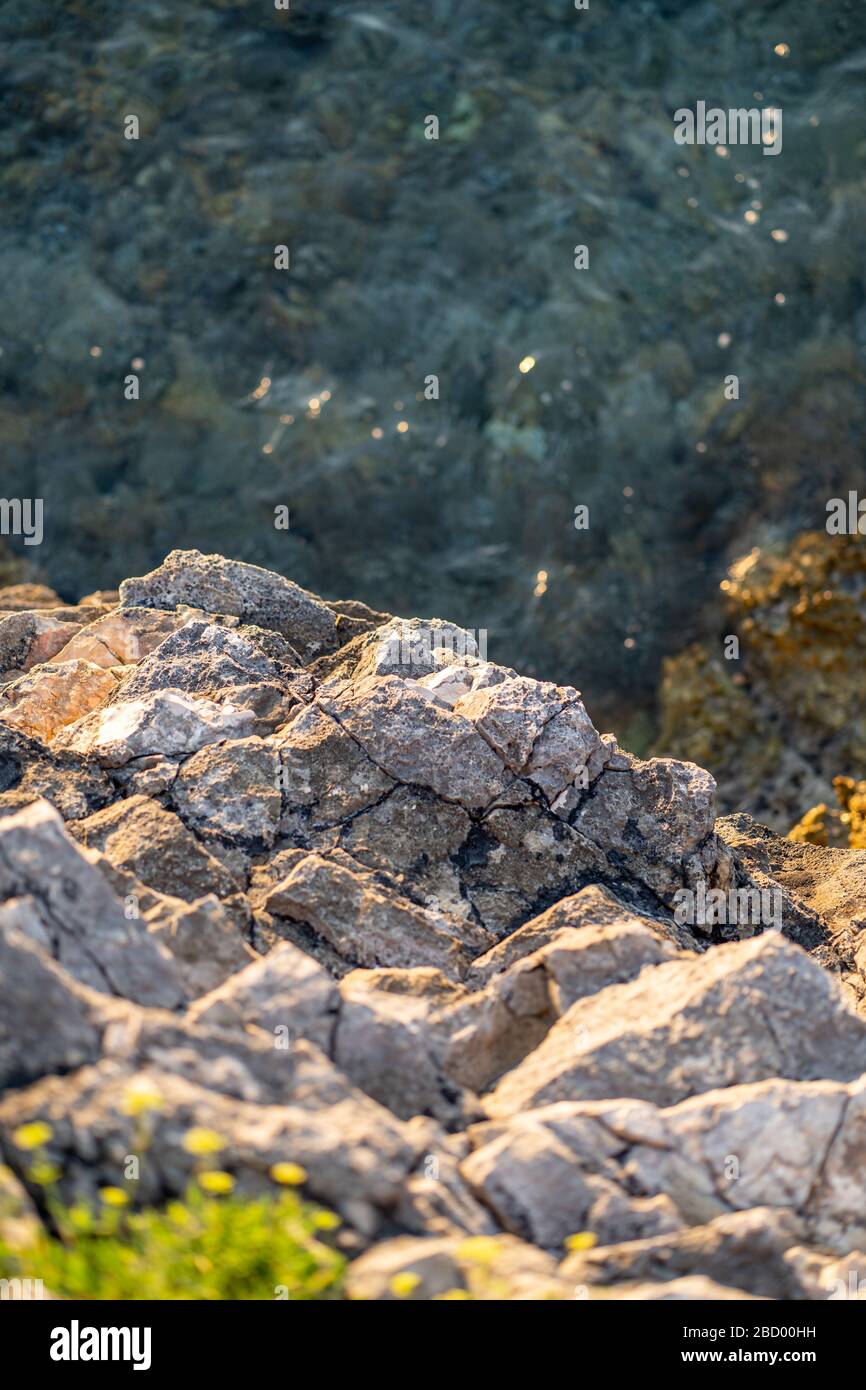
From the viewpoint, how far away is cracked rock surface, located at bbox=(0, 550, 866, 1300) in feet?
17.1

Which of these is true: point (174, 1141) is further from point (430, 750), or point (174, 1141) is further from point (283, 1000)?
point (430, 750)

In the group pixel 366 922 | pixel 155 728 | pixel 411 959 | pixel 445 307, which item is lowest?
pixel 411 959

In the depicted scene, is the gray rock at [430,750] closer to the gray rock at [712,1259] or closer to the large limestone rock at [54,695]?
the large limestone rock at [54,695]

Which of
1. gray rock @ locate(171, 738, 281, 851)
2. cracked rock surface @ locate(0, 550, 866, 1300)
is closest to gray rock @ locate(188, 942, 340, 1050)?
cracked rock surface @ locate(0, 550, 866, 1300)

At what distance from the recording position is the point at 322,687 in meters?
9.25

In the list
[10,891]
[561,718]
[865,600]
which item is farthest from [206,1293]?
[865,600]

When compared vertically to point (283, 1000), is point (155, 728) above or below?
above

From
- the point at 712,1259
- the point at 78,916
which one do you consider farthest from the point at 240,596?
the point at 712,1259

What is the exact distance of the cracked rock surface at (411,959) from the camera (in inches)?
206

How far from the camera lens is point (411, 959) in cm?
763

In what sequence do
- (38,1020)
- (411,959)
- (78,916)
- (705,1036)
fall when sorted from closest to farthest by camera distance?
(38,1020) → (78,916) → (705,1036) → (411,959)

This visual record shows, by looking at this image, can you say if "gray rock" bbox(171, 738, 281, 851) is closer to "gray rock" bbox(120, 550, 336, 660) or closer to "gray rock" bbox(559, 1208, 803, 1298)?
"gray rock" bbox(120, 550, 336, 660)

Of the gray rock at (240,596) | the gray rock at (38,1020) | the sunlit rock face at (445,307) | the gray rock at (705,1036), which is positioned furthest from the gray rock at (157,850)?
the sunlit rock face at (445,307)

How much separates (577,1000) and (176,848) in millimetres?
2290
